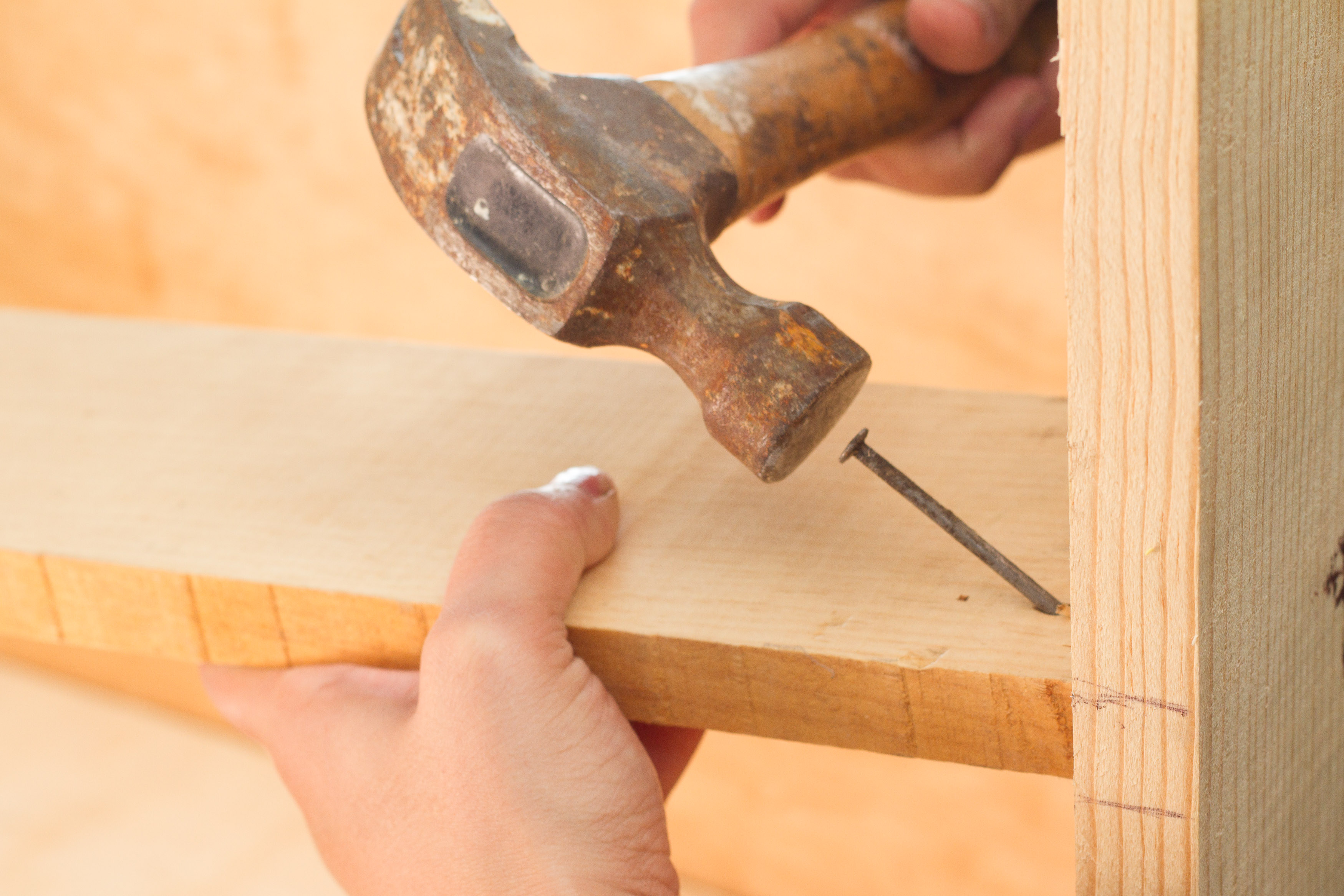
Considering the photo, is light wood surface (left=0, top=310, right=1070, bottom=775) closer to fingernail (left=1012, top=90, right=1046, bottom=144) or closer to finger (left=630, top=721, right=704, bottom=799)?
finger (left=630, top=721, right=704, bottom=799)

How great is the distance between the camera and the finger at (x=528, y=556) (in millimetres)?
600

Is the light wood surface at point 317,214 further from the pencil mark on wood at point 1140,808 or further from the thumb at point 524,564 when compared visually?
the pencil mark on wood at point 1140,808

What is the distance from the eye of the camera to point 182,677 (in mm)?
2092

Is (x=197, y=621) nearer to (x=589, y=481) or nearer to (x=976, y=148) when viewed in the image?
(x=589, y=481)

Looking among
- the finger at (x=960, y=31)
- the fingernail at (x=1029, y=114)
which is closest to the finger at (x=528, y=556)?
the finger at (x=960, y=31)

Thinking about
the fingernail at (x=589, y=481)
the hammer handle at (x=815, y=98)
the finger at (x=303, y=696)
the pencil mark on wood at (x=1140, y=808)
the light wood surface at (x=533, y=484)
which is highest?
the hammer handle at (x=815, y=98)

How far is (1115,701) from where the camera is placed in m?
0.42

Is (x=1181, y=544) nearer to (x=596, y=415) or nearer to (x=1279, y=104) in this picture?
(x=1279, y=104)

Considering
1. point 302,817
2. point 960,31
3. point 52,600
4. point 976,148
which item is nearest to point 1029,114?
point 976,148

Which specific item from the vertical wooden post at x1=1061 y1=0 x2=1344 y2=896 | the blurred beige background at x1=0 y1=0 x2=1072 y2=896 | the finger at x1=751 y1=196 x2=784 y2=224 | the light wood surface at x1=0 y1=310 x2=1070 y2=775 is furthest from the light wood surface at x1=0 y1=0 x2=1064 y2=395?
the vertical wooden post at x1=1061 y1=0 x2=1344 y2=896

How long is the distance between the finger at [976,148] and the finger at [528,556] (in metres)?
0.43

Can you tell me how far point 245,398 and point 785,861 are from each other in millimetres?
1138

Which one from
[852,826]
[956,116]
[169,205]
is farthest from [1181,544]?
[169,205]

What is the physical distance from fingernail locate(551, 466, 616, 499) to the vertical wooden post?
30cm
